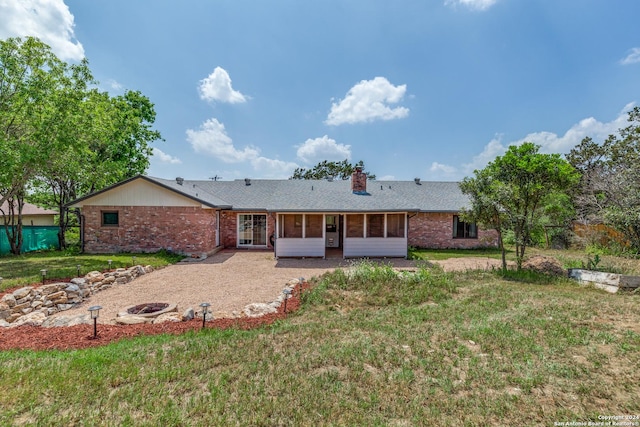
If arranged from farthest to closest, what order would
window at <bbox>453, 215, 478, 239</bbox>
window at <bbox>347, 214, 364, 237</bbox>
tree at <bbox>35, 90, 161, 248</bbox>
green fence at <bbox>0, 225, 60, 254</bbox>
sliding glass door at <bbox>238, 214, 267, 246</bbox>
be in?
sliding glass door at <bbox>238, 214, 267, 246</bbox>, window at <bbox>453, 215, 478, 239</bbox>, window at <bbox>347, 214, 364, 237</bbox>, green fence at <bbox>0, 225, 60, 254</bbox>, tree at <bbox>35, 90, 161, 248</bbox>

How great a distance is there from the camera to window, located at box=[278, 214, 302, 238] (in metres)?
13.9

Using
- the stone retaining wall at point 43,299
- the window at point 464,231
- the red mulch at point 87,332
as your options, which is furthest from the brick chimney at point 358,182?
the stone retaining wall at point 43,299

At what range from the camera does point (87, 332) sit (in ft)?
15.8

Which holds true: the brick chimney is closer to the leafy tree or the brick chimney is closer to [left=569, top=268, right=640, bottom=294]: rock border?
[left=569, top=268, right=640, bottom=294]: rock border

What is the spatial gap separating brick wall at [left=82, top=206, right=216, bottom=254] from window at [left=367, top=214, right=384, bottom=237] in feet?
26.9

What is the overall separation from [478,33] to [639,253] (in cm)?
1016

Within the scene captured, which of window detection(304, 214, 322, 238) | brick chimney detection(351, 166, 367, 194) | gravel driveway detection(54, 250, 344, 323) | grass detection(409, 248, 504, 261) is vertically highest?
brick chimney detection(351, 166, 367, 194)

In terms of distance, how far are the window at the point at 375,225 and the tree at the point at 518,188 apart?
16.1 feet

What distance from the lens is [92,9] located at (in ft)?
→ 33.9

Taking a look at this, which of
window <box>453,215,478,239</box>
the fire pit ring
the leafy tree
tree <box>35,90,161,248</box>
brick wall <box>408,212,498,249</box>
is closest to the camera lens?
the fire pit ring

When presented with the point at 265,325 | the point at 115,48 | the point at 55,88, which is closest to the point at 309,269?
the point at 265,325

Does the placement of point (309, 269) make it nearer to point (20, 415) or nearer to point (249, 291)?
point (249, 291)

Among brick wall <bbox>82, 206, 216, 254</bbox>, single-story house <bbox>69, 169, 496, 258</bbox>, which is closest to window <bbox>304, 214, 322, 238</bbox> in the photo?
single-story house <bbox>69, 169, 496, 258</bbox>

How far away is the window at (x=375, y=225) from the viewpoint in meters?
14.2
